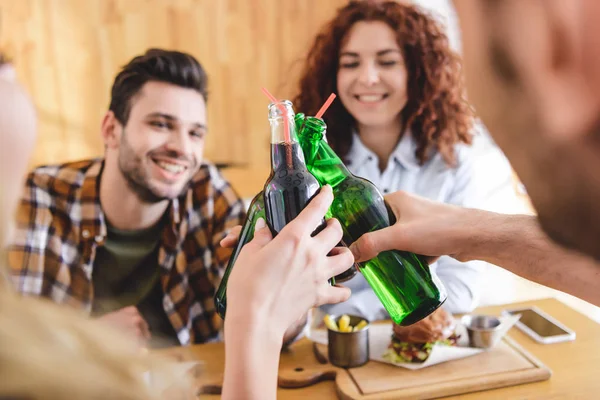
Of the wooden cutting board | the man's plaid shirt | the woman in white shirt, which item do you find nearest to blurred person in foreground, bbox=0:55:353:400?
the wooden cutting board

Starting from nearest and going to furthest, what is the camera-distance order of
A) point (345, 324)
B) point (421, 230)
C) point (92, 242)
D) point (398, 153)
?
point (421, 230) < point (345, 324) < point (92, 242) < point (398, 153)

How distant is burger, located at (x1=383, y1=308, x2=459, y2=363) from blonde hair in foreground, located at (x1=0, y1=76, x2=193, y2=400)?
84 cm

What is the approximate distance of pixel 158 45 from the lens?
368 cm

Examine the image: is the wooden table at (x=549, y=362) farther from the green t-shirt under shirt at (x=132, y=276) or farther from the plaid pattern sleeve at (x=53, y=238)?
the plaid pattern sleeve at (x=53, y=238)

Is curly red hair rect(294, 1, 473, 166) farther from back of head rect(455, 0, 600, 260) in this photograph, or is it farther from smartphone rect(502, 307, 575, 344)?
back of head rect(455, 0, 600, 260)

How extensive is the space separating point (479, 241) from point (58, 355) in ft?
2.51

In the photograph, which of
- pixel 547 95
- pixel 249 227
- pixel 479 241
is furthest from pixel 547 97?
pixel 479 241

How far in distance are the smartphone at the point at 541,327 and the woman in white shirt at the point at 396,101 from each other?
15.8 inches

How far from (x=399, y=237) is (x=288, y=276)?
0.29 metres

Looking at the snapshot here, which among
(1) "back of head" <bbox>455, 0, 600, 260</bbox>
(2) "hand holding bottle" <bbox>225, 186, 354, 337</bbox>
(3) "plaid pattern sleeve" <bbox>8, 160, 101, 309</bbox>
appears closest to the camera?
(1) "back of head" <bbox>455, 0, 600, 260</bbox>

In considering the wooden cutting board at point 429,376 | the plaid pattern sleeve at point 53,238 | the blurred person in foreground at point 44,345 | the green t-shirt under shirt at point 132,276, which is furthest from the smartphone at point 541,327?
the plaid pattern sleeve at point 53,238

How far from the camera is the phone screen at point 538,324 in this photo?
1277 millimetres

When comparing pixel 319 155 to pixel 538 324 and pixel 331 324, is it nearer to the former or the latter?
pixel 331 324

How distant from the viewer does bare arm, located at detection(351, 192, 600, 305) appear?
0.84m
